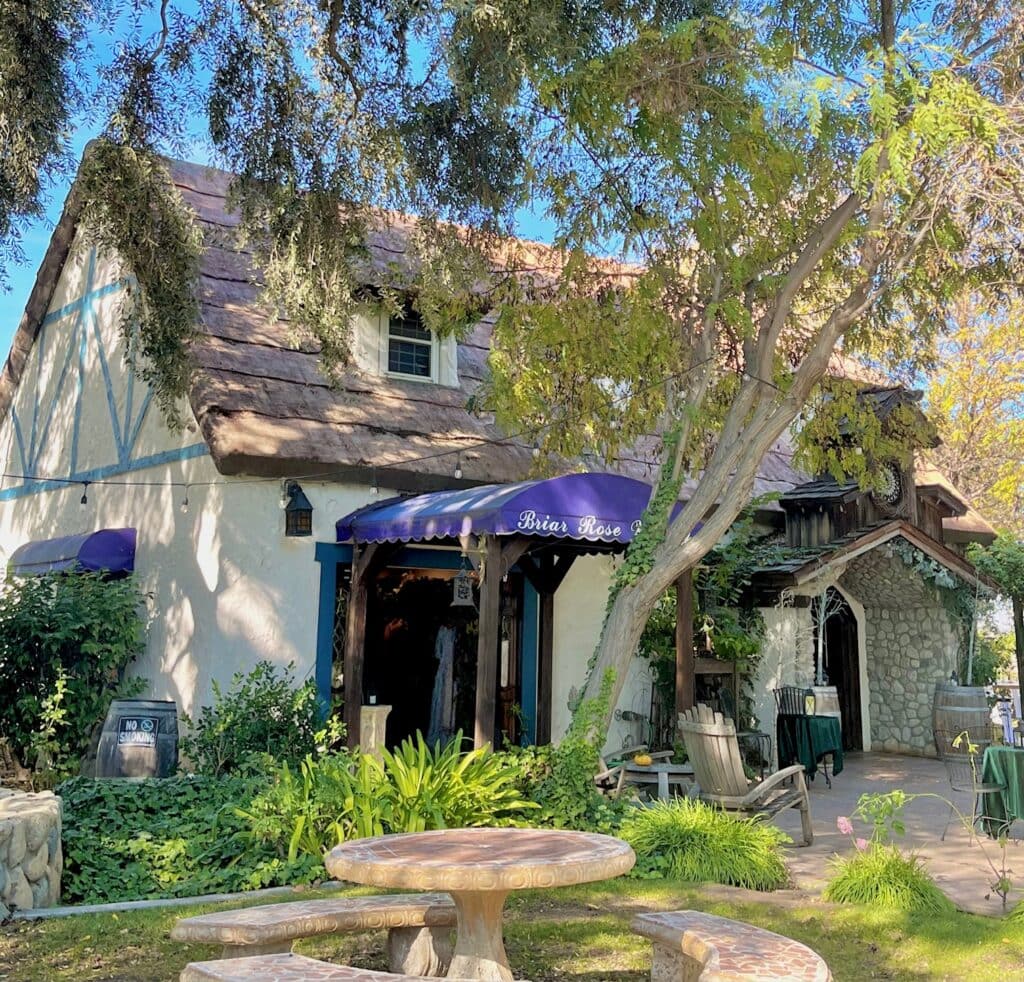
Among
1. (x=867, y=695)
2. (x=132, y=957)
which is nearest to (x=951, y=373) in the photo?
(x=867, y=695)

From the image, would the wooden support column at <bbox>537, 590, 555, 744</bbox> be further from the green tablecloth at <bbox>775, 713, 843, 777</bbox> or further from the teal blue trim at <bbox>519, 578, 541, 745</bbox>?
the green tablecloth at <bbox>775, 713, 843, 777</bbox>

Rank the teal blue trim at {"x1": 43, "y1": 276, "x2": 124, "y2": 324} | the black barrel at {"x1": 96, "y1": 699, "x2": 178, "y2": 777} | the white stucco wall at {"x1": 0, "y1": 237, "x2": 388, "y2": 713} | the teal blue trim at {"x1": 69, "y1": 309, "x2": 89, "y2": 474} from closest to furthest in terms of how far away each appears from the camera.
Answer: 1. the black barrel at {"x1": 96, "y1": 699, "x2": 178, "y2": 777}
2. the white stucco wall at {"x1": 0, "y1": 237, "x2": 388, "y2": 713}
3. the teal blue trim at {"x1": 43, "y1": 276, "x2": 124, "y2": 324}
4. the teal blue trim at {"x1": 69, "y1": 309, "x2": 89, "y2": 474}

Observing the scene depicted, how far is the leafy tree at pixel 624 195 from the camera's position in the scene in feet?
25.9

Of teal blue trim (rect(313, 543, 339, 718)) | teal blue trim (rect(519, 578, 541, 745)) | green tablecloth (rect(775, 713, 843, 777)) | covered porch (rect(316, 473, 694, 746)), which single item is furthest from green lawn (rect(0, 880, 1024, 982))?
teal blue trim (rect(519, 578, 541, 745))

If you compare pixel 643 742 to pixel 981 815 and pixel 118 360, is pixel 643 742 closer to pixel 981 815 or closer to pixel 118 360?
pixel 981 815

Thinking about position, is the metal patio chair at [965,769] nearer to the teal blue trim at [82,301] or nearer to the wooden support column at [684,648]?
the wooden support column at [684,648]

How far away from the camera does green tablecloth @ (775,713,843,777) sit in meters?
11.1

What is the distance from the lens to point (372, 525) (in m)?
9.91

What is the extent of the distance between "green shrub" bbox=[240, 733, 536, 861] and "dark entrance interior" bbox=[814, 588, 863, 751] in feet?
30.1

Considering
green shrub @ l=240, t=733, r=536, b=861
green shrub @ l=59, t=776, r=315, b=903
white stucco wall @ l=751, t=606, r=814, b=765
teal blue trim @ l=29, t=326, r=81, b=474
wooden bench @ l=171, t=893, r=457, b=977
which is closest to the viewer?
wooden bench @ l=171, t=893, r=457, b=977

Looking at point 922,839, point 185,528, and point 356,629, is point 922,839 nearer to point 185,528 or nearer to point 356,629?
point 356,629

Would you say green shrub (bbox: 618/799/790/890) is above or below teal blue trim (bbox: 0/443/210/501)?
below

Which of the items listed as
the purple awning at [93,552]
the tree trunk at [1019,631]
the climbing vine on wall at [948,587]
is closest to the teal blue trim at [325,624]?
the purple awning at [93,552]

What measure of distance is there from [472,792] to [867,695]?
9.86 m
